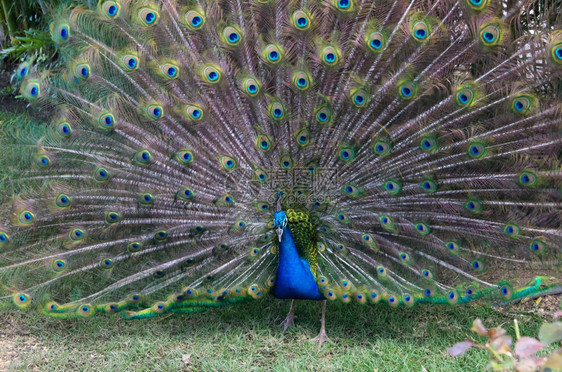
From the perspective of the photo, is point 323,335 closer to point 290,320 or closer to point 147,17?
point 290,320

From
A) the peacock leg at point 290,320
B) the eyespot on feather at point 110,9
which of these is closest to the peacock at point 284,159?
the eyespot on feather at point 110,9

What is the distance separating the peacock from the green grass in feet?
1.09

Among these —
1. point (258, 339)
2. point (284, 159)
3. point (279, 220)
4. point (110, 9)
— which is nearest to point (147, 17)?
point (110, 9)

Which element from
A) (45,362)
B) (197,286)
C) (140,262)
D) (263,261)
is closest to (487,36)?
(263,261)

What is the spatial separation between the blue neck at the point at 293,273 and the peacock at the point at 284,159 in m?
0.01

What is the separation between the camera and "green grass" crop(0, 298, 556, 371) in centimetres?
338

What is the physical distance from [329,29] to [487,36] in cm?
87

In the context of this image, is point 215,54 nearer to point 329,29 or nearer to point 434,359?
point 329,29

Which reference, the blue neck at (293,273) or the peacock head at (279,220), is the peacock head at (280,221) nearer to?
the peacock head at (279,220)

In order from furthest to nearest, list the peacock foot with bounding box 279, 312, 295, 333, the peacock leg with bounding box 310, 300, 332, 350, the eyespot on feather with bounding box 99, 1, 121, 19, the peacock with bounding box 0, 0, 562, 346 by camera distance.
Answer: the peacock foot with bounding box 279, 312, 295, 333
the peacock leg with bounding box 310, 300, 332, 350
the eyespot on feather with bounding box 99, 1, 121, 19
the peacock with bounding box 0, 0, 562, 346

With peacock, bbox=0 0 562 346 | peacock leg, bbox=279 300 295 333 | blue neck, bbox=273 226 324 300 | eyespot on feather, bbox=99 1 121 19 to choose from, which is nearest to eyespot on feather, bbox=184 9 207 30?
peacock, bbox=0 0 562 346

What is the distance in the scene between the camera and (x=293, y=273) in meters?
3.33

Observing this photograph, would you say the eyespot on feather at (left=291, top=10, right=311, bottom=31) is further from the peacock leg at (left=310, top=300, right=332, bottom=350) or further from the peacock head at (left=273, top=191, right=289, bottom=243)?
the peacock leg at (left=310, top=300, right=332, bottom=350)

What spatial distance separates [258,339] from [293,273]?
0.64 meters
